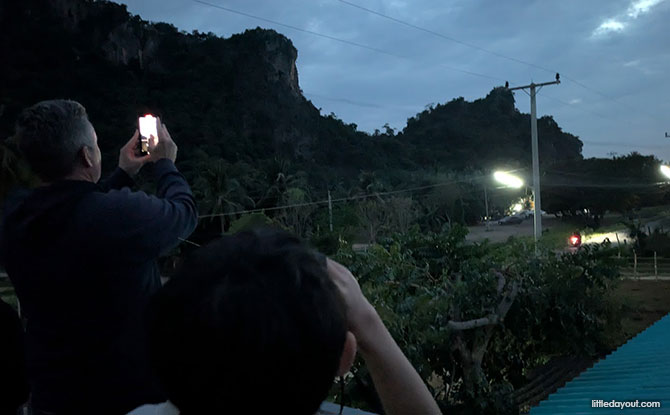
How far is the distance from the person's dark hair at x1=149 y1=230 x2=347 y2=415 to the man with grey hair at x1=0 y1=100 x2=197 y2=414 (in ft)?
1.69

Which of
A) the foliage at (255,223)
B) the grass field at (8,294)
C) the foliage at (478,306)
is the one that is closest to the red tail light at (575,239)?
the foliage at (478,306)

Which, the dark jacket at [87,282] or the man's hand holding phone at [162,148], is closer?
the dark jacket at [87,282]

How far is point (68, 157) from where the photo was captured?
113 cm

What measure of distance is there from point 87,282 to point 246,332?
68cm

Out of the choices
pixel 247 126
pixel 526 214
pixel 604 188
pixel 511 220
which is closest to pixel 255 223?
pixel 604 188

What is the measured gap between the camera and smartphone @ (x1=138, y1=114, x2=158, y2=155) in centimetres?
134

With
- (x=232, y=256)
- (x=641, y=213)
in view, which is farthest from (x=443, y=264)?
(x=641, y=213)

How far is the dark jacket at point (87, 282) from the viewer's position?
3.38 ft

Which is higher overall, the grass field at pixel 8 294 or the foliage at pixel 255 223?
the foliage at pixel 255 223

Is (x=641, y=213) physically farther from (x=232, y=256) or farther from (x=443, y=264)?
(x=232, y=256)

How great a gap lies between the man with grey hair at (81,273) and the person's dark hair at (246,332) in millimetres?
514

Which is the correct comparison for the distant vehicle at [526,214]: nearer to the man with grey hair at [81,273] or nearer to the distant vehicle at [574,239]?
the distant vehicle at [574,239]

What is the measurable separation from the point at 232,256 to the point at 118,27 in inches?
2072

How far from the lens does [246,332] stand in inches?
19.4
